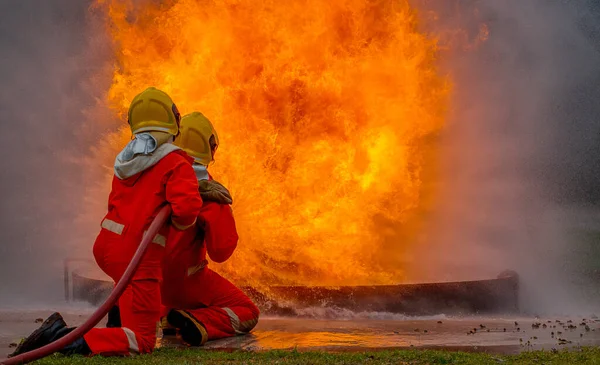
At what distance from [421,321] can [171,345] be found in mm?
3013

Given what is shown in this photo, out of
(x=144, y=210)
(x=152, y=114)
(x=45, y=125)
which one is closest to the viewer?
(x=144, y=210)

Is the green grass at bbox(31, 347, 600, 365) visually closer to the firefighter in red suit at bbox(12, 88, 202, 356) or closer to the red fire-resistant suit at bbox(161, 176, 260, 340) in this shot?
the firefighter in red suit at bbox(12, 88, 202, 356)

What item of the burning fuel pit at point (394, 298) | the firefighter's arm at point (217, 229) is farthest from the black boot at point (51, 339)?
the burning fuel pit at point (394, 298)

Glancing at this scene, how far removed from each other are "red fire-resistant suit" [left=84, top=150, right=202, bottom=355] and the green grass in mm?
237

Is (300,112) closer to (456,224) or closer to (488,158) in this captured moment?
(456,224)

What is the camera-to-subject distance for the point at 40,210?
1753 centimetres

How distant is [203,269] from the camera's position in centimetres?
706

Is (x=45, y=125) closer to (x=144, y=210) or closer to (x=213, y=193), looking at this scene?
(x=213, y=193)

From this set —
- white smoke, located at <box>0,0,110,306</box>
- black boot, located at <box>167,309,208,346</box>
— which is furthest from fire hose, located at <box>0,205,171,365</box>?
white smoke, located at <box>0,0,110,306</box>

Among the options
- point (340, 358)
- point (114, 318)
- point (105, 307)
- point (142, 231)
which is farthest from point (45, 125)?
point (340, 358)

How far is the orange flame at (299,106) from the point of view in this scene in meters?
9.84

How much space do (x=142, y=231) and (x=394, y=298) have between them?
12.2 feet

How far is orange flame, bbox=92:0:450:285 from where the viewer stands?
32.3 feet

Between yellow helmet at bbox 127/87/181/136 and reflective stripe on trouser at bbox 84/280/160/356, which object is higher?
yellow helmet at bbox 127/87/181/136
